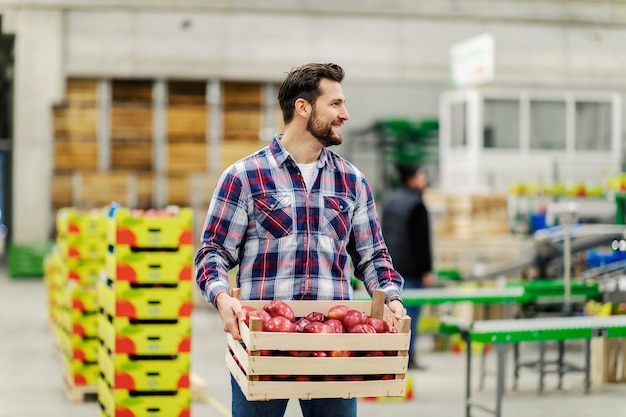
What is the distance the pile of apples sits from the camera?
3.25 m

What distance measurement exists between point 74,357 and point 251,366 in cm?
541

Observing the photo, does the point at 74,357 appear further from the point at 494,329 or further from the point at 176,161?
the point at 176,161

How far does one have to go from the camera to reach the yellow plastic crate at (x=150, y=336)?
6.54 meters

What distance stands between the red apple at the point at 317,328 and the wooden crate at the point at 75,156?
735 inches

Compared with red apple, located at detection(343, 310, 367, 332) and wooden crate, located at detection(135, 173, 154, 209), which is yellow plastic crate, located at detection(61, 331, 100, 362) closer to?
red apple, located at detection(343, 310, 367, 332)

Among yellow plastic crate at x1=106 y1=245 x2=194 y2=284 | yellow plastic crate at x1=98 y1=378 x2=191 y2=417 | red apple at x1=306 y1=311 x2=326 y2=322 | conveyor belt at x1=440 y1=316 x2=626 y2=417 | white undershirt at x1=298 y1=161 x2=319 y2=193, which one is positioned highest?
white undershirt at x1=298 y1=161 x2=319 y2=193

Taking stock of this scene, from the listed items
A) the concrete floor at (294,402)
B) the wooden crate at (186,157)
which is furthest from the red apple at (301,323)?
the wooden crate at (186,157)

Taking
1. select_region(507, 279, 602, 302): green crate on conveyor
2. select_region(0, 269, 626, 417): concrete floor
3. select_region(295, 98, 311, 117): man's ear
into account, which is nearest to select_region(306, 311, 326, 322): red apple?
select_region(295, 98, 311, 117): man's ear

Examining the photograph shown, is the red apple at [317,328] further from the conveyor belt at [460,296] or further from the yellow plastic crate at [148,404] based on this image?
the conveyor belt at [460,296]

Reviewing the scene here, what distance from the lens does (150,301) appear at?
6586 mm

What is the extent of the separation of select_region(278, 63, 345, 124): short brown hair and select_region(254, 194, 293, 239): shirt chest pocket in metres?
0.31

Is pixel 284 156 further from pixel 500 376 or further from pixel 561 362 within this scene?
pixel 561 362

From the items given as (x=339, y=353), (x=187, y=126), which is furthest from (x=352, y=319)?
(x=187, y=126)

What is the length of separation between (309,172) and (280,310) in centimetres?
53
